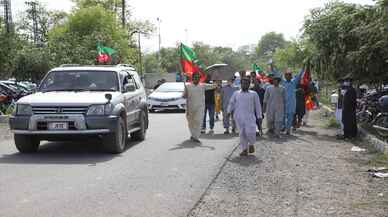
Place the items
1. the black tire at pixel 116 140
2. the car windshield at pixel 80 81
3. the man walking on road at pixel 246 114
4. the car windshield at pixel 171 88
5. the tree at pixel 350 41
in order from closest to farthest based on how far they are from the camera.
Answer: the black tire at pixel 116 140
the man walking on road at pixel 246 114
the car windshield at pixel 80 81
the tree at pixel 350 41
the car windshield at pixel 171 88

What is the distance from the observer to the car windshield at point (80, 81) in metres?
12.2

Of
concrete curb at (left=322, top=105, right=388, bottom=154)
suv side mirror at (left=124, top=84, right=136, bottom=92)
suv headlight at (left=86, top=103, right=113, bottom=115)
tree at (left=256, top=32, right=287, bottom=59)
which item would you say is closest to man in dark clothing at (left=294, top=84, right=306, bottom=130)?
concrete curb at (left=322, top=105, right=388, bottom=154)

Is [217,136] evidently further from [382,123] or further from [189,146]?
[382,123]

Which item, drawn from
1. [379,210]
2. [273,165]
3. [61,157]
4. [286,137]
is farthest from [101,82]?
[379,210]

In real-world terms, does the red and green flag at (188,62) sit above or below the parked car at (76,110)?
above

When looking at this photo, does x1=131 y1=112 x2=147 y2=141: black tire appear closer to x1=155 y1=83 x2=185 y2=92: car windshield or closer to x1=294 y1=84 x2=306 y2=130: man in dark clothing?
x1=294 y1=84 x2=306 y2=130: man in dark clothing

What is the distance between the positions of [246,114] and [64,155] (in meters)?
3.72

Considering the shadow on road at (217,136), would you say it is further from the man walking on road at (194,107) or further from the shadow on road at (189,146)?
the shadow on road at (189,146)

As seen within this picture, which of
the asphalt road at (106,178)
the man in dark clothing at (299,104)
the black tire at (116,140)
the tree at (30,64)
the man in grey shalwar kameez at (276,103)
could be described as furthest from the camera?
the tree at (30,64)

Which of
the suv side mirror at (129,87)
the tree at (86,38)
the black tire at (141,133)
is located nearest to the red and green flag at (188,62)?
the black tire at (141,133)

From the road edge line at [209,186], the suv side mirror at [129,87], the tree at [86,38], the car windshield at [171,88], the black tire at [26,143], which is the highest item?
the tree at [86,38]

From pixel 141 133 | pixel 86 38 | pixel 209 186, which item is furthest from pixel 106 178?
pixel 86 38

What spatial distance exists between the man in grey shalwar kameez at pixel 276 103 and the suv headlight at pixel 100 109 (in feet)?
18.7

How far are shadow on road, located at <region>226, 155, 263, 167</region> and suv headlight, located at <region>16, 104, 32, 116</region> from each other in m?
3.88
